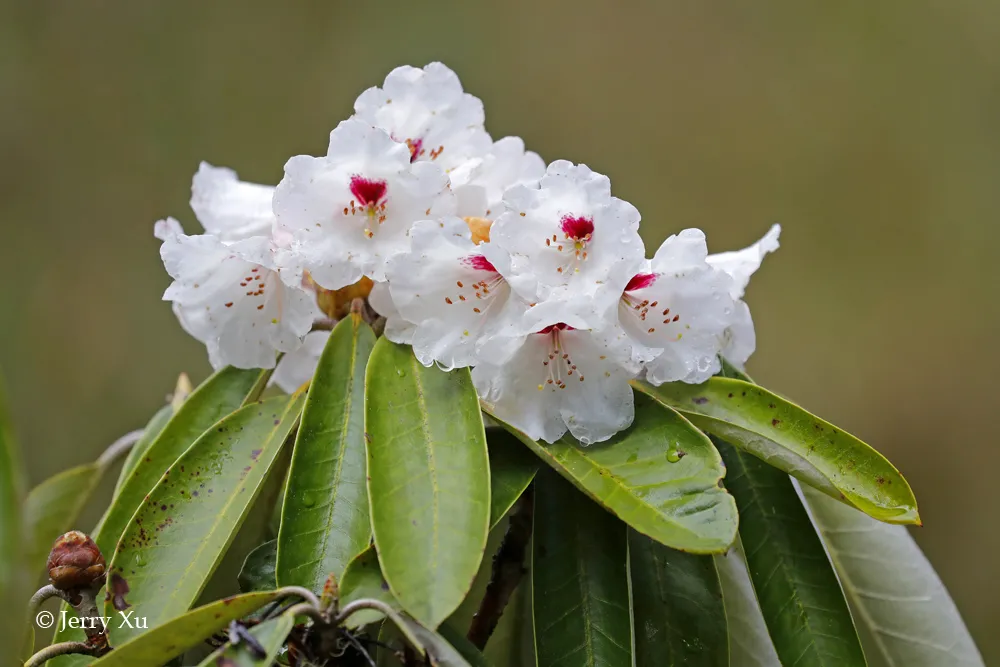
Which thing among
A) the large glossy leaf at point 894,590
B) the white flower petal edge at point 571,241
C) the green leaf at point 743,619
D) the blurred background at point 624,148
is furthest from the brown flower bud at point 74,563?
the blurred background at point 624,148

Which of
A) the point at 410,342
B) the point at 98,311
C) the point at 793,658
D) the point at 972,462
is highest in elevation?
the point at 410,342

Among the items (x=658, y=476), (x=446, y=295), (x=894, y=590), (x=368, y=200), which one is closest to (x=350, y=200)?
(x=368, y=200)

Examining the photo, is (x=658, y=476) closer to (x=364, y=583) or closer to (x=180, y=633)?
(x=364, y=583)

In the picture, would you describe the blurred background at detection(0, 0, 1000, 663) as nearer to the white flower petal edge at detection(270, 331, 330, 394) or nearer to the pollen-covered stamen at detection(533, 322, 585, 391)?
the white flower petal edge at detection(270, 331, 330, 394)

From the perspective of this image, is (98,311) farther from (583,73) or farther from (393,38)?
(583,73)

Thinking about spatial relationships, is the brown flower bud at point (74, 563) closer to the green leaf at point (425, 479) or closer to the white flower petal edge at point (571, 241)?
the green leaf at point (425, 479)

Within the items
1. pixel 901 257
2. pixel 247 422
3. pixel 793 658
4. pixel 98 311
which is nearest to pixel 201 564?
pixel 247 422
